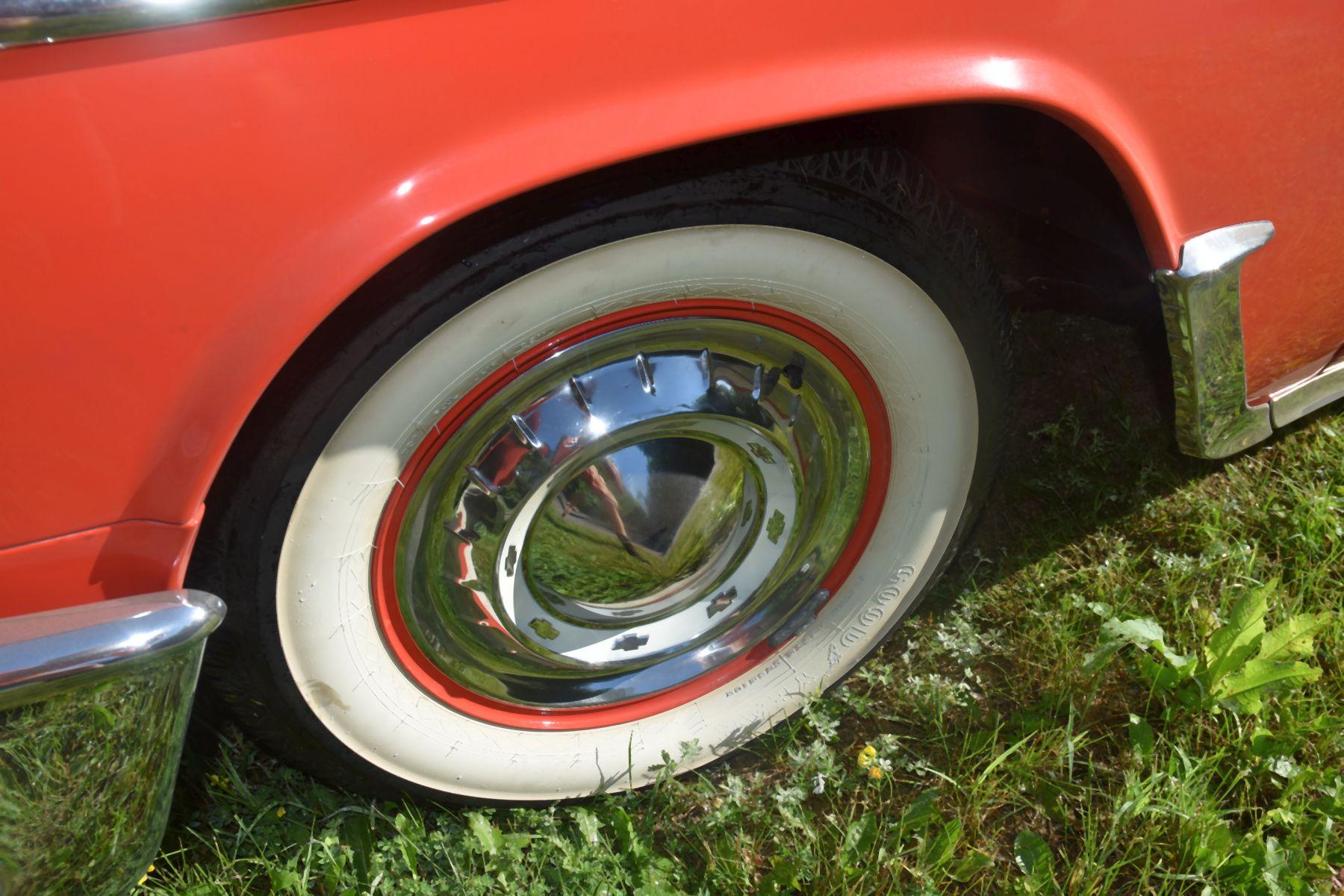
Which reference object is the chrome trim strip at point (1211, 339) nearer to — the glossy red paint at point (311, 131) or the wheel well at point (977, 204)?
the wheel well at point (977, 204)

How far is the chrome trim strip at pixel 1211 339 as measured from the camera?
→ 1.29 metres

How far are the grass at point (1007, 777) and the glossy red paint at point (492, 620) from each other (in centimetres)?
15

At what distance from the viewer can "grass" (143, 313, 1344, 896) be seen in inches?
60.4

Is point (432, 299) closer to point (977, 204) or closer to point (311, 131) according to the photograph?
point (311, 131)

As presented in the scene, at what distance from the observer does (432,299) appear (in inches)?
41.6

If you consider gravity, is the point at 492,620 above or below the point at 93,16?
below

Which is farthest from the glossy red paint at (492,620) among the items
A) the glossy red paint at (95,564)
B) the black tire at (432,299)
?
the glossy red paint at (95,564)

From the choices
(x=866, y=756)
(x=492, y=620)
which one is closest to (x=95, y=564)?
(x=492, y=620)

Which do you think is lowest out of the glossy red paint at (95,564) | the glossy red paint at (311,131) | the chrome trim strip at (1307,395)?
the chrome trim strip at (1307,395)

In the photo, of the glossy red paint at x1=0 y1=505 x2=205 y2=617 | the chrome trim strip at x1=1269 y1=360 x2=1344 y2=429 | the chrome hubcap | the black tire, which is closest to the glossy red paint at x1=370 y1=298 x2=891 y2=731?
the chrome hubcap

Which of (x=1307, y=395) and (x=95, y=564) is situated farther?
(x=1307, y=395)

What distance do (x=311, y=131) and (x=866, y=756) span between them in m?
1.29

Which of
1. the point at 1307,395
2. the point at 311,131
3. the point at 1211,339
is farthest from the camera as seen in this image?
the point at 1307,395

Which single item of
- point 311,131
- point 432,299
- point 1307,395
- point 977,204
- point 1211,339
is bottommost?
point 1307,395
